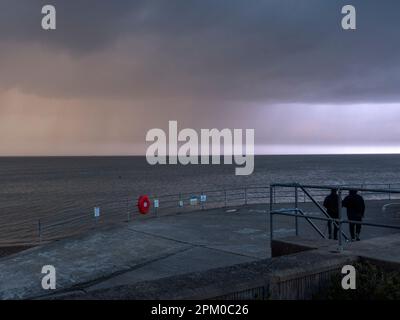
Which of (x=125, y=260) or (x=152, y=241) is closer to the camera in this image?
(x=125, y=260)

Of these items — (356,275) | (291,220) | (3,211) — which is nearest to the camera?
(356,275)

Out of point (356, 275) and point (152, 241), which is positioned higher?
point (356, 275)

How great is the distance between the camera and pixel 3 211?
4400cm

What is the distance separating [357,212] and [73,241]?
7.36 metres

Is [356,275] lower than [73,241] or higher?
higher

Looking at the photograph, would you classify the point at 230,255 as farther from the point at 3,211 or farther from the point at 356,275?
the point at 3,211

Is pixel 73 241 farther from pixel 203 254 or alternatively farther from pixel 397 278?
pixel 397 278
